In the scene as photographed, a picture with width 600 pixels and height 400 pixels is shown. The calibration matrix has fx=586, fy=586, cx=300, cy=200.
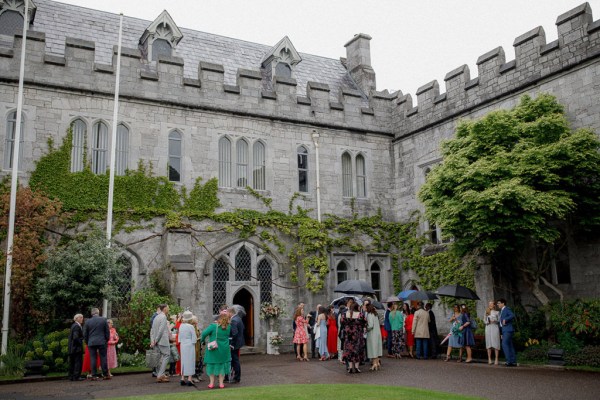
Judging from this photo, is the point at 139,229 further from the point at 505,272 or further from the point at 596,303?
the point at 596,303

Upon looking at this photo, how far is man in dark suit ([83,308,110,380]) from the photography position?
1270cm

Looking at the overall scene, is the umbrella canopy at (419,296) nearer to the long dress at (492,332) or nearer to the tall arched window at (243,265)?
the long dress at (492,332)

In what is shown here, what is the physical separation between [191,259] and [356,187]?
7.39 m

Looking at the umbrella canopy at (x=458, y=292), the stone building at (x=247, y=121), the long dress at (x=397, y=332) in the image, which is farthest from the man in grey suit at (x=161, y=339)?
the umbrella canopy at (x=458, y=292)

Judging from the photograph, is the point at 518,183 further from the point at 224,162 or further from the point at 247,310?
the point at 247,310

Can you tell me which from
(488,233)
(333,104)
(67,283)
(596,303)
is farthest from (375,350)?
(333,104)

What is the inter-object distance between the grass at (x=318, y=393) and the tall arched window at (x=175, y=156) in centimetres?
997

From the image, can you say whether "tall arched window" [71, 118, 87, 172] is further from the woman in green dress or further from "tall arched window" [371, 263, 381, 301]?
"tall arched window" [371, 263, 381, 301]

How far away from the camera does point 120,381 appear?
1246cm

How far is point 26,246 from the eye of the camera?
51.3 feet

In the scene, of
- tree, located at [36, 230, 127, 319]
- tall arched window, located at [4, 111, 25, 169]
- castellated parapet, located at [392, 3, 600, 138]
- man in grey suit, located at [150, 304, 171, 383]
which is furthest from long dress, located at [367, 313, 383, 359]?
tall arched window, located at [4, 111, 25, 169]

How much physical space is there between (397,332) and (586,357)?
519 centimetres

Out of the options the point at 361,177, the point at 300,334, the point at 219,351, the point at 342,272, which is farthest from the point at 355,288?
the point at 361,177

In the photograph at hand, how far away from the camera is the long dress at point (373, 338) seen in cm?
1400
